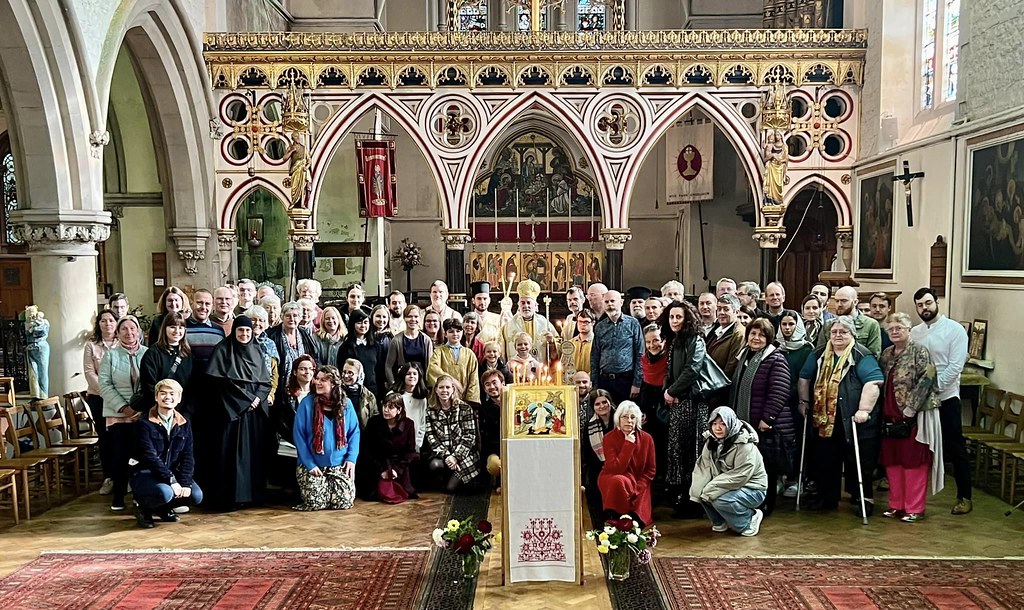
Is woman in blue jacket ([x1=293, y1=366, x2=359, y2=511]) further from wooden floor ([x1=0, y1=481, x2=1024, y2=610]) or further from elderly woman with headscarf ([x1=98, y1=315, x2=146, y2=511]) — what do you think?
elderly woman with headscarf ([x1=98, y1=315, x2=146, y2=511])

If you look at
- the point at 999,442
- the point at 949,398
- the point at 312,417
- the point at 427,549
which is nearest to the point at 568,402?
the point at 427,549

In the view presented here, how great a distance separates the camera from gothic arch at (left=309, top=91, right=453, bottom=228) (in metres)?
13.4

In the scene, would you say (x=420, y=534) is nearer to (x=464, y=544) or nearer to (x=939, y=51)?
(x=464, y=544)

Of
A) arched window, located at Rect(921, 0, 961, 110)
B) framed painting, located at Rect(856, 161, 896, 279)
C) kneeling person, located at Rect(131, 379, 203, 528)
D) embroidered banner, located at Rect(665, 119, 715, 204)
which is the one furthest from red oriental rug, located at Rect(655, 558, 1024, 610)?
embroidered banner, located at Rect(665, 119, 715, 204)

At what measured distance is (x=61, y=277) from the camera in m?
9.85

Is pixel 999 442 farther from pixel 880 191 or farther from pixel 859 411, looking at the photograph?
pixel 880 191

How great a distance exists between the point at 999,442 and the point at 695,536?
3458mm

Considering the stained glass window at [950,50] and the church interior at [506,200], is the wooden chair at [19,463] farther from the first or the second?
the stained glass window at [950,50]

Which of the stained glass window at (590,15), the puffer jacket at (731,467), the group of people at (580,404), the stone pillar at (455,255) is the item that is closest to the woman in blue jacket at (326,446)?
the group of people at (580,404)

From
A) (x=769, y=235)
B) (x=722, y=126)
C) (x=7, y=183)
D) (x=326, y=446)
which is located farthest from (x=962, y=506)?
(x=7, y=183)

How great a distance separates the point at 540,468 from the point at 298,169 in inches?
375

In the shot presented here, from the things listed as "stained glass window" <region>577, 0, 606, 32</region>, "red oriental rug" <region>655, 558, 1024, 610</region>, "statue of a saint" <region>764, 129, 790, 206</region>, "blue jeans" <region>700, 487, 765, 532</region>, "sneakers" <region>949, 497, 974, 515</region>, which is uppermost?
"stained glass window" <region>577, 0, 606, 32</region>

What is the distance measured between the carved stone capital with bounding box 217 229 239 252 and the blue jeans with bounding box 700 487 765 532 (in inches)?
398

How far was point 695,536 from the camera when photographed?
6633 mm
